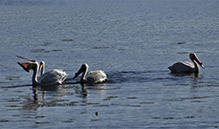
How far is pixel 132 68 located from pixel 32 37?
1356cm

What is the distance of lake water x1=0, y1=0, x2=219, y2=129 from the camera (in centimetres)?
1205

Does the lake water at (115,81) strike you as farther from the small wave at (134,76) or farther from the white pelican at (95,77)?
the white pelican at (95,77)


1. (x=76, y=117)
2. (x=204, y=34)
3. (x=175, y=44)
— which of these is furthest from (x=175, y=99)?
(x=204, y=34)

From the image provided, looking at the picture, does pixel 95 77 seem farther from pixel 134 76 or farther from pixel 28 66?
pixel 28 66

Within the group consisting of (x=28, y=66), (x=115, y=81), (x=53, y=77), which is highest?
(x=28, y=66)

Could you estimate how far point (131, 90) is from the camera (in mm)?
16203

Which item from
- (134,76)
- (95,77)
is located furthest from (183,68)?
(95,77)

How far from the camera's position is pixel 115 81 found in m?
18.3

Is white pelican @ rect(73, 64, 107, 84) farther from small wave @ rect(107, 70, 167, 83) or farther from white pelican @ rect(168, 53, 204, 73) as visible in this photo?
white pelican @ rect(168, 53, 204, 73)

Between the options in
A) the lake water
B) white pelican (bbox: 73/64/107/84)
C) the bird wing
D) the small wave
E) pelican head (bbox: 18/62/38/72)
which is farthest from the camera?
pelican head (bbox: 18/62/38/72)

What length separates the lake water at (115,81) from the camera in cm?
1205

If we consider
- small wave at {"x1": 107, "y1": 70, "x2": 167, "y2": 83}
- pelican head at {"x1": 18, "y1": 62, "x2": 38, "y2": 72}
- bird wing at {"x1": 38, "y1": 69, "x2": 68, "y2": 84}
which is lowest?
small wave at {"x1": 107, "y1": 70, "x2": 167, "y2": 83}

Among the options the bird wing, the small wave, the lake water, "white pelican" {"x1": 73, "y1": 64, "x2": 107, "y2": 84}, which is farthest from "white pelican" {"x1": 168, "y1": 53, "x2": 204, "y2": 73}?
the bird wing

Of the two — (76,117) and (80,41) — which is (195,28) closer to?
(80,41)
